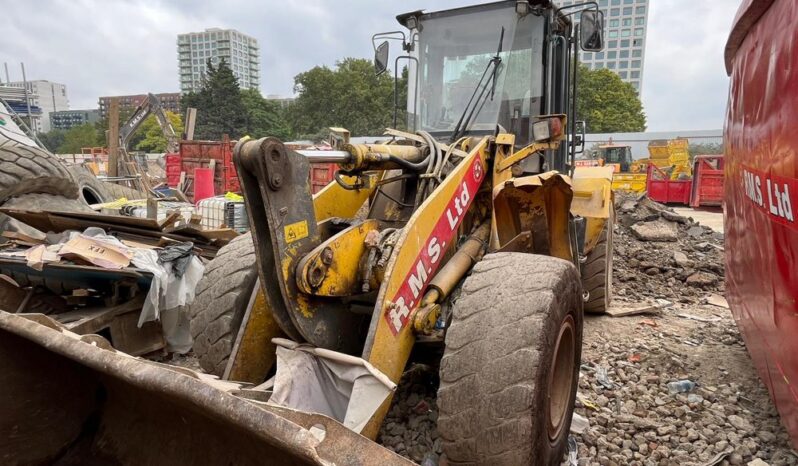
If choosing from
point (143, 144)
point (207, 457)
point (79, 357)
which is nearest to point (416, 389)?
point (207, 457)

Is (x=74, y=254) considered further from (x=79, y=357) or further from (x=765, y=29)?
(x=765, y=29)

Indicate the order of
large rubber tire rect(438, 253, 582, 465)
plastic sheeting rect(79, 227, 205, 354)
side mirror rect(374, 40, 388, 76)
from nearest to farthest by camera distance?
large rubber tire rect(438, 253, 582, 465)
plastic sheeting rect(79, 227, 205, 354)
side mirror rect(374, 40, 388, 76)

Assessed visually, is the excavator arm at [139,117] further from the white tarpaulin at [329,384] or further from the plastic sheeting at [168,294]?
the white tarpaulin at [329,384]

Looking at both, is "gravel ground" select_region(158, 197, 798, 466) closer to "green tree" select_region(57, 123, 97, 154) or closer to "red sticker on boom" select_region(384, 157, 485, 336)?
"red sticker on boom" select_region(384, 157, 485, 336)

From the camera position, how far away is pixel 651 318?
5.48 meters

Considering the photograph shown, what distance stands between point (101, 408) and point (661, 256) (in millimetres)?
7397

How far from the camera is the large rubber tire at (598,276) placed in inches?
211

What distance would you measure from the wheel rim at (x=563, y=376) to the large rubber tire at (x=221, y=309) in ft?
5.58

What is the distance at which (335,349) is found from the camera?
8.98ft

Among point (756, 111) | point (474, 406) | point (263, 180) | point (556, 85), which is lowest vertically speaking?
point (474, 406)

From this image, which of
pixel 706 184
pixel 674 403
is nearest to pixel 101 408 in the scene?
pixel 674 403

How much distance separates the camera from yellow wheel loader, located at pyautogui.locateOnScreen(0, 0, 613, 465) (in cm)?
199

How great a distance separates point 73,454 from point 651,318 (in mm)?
5014

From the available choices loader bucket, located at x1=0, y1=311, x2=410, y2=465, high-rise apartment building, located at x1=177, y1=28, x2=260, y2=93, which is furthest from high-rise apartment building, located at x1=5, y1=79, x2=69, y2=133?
loader bucket, located at x1=0, y1=311, x2=410, y2=465
